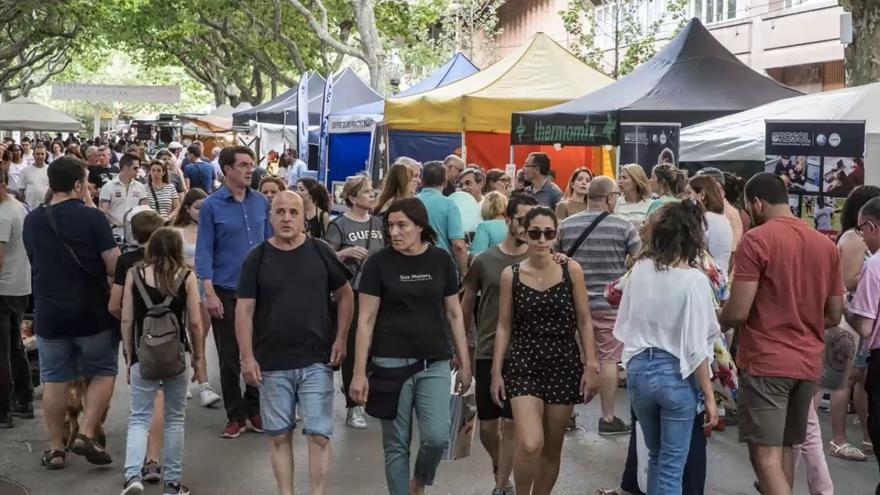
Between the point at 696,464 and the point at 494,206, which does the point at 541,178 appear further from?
the point at 696,464

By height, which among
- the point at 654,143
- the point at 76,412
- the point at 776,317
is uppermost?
the point at 654,143

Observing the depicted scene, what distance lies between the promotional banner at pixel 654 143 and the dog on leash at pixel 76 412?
20.8 ft

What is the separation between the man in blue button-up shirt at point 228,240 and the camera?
853 cm

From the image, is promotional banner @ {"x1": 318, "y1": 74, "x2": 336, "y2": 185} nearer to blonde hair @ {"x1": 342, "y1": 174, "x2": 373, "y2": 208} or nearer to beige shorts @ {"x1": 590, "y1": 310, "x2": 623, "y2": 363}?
blonde hair @ {"x1": 342, "y1": 174, "x2": 373, "y2": 208}

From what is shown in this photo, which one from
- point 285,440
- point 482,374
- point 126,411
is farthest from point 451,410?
point 126,411

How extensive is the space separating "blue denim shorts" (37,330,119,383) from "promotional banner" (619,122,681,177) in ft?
20.9

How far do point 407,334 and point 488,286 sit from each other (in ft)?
2.53

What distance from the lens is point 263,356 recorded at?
21.1ft

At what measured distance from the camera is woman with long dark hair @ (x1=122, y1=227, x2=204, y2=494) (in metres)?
7.02

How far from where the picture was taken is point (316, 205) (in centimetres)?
1016

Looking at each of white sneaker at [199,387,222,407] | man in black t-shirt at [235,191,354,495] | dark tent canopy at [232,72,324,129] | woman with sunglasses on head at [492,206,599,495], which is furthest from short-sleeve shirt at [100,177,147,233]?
dark tent canopy at [232,72,324,129]

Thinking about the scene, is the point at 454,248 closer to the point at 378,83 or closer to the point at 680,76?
the point at 680,76

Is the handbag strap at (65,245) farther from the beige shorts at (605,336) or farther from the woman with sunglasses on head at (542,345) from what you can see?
the beige shorts at (605,336)

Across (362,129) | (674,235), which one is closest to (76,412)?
(674,235)
